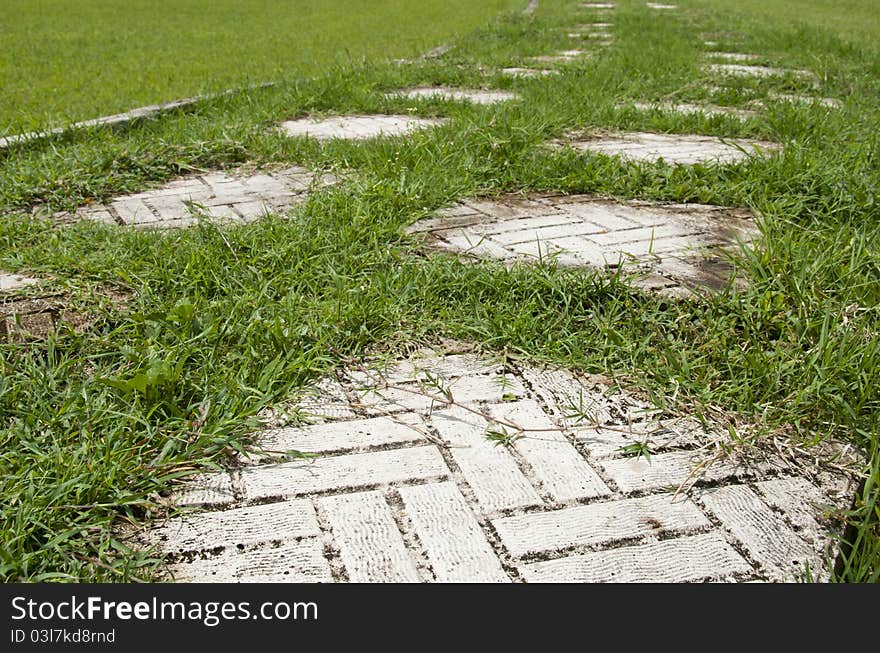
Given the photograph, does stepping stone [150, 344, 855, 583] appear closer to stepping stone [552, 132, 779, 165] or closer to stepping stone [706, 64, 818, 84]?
stepping stone [552, 132, 779, 165]

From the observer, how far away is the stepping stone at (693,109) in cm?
522

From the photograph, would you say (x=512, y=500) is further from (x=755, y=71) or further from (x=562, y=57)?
(x=562, y=57)

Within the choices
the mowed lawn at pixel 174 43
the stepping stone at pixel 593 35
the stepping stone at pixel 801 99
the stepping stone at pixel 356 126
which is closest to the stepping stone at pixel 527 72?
the mowed lawn at pixel 174 43

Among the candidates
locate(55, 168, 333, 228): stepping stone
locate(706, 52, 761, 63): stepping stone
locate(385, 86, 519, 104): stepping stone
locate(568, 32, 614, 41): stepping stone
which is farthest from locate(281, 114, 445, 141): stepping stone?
locate(568, 32, 614, 41): stepping stone

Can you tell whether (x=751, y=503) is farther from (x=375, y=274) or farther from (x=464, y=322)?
(x=375, y=274)

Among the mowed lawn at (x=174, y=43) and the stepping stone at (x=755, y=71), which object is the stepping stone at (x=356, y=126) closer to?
the mowed lawn at (x=174, y=43)

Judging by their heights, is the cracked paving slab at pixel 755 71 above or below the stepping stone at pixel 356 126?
below

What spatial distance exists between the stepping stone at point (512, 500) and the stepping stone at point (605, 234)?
0.81 meters

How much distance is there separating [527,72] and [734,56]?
7.49ft

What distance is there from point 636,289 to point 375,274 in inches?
34.2

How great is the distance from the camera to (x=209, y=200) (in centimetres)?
381

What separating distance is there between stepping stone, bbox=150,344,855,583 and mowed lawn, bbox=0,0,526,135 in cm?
340
